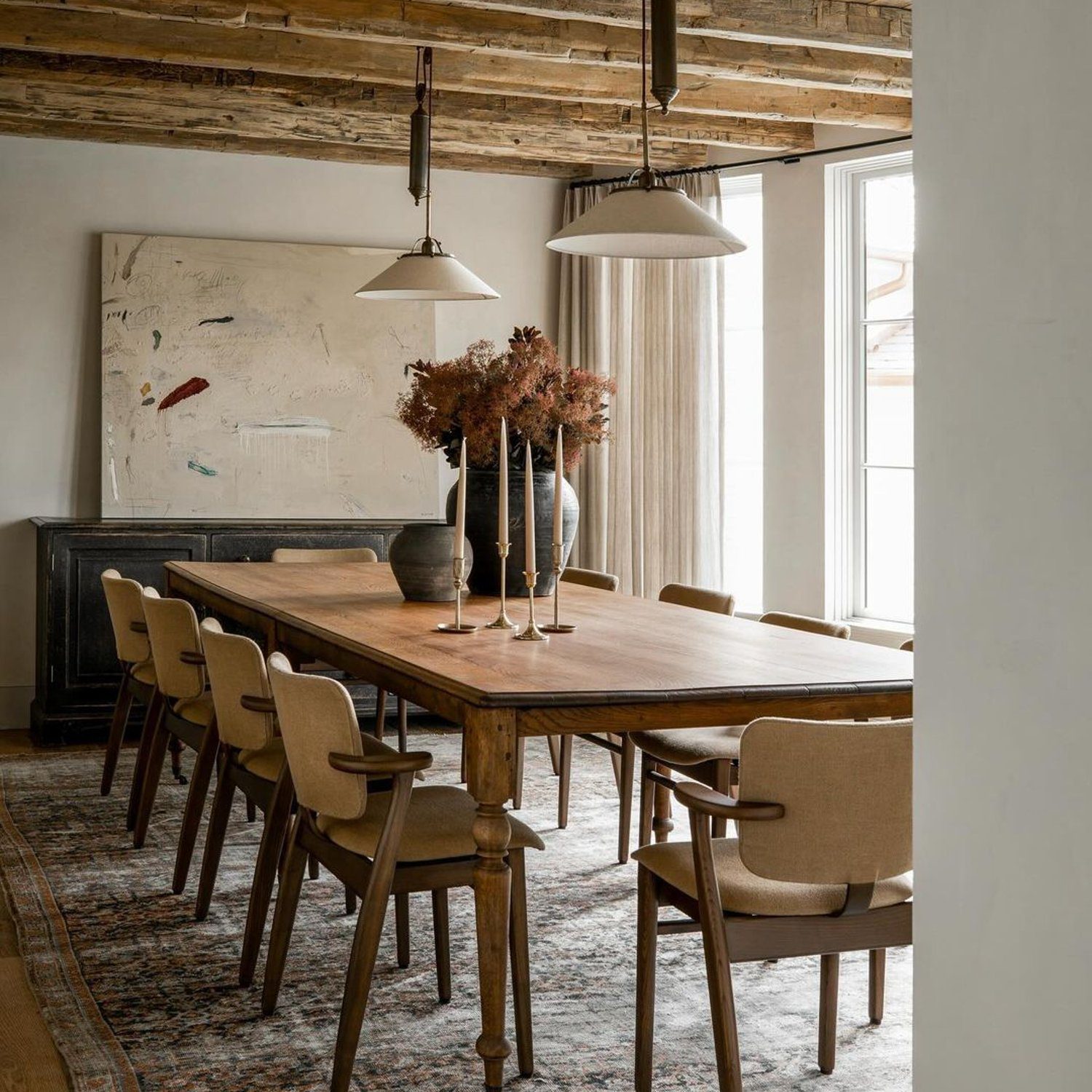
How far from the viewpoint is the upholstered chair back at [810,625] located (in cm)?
361

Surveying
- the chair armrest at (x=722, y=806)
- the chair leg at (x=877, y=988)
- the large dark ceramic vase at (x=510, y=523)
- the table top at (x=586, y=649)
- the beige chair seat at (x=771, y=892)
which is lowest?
the chair leg at (x=877, y=988)

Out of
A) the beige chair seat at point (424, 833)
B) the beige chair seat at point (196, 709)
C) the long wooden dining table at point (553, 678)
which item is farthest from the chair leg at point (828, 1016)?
the beige chair seat at point (196, 709)

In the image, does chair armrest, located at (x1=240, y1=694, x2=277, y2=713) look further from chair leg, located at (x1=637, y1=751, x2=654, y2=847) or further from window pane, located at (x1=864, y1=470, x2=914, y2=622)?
window pane, located at (x1=864, y1=470, x2=914, y2=622)

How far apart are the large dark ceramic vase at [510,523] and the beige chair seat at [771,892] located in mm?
1724

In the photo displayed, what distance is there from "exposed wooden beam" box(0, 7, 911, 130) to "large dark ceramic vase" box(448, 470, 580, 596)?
6.19 ft

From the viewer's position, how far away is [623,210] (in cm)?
300

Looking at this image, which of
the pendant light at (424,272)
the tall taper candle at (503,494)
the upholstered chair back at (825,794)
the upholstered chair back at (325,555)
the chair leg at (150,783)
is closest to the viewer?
the upholstered chair back at (825,794)

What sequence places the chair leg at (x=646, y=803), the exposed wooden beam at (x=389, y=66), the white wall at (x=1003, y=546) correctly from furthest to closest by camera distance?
A: 1. the exposed wooden beam at (x=389, y=66)
2. the chair leg at (x=646, y=803)
3. the white wall at (x=1003, y=546)

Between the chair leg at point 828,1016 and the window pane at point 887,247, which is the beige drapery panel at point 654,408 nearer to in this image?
the window pane at point 887,247

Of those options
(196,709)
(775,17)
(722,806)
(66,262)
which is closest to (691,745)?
(722,806)

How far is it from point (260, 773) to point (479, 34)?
2.61 metres

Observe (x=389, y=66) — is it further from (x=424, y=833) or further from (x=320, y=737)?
(x=424, y=833)

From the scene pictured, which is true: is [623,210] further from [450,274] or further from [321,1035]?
[321,1035]

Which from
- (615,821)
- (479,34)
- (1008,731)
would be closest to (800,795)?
(1008,731)
